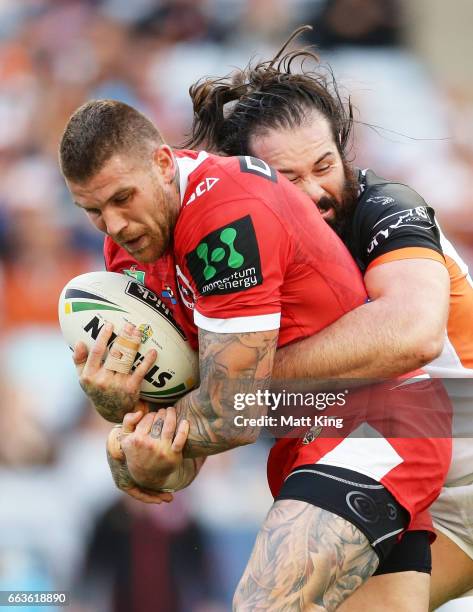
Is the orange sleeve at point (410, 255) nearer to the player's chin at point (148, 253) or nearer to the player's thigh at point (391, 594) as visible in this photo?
the player's chin at point (148, 253)

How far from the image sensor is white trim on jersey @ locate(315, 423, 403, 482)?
3.00 m

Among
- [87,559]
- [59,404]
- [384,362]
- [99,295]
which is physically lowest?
[87,559]

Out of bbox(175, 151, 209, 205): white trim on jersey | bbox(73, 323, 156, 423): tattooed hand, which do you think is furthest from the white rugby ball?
bbox(175, 151, 209, 205): white trim on jersey

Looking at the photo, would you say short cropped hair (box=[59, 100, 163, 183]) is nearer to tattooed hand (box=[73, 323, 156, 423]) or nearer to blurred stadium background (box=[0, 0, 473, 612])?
tattooed hand (box=[73, 323, 156, 423])

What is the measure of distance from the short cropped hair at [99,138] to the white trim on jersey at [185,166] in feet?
0.39

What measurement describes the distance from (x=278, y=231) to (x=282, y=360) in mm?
438

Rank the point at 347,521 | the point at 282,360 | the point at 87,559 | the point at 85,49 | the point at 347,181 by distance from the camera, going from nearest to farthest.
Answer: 1. the point at 347,521
2. the point at 282,360
3. the point at 347,181
4. the point at 87,559
5. the point at 85,49

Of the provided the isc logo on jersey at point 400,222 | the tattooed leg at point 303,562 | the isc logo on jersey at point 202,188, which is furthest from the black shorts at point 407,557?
the isc logo on jersey at point 202,188

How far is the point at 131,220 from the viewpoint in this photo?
2.95 m

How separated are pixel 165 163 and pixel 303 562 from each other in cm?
129

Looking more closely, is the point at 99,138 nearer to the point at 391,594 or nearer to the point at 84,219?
the point at 391,594

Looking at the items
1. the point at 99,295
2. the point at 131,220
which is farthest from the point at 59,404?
the point at 131,220

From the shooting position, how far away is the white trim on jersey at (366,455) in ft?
9.83

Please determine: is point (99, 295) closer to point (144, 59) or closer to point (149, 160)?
point (149, 160)
